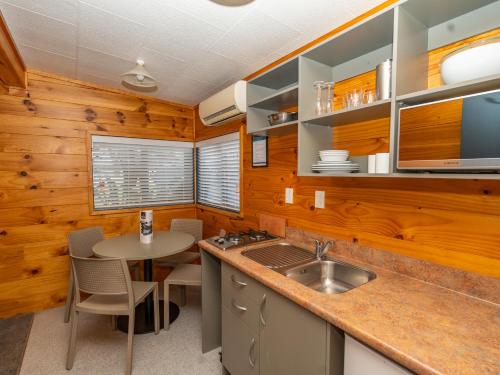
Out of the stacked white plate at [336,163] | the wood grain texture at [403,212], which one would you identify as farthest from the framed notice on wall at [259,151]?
the stacked white plate at [336,163]

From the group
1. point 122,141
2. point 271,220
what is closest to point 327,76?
point 271,220

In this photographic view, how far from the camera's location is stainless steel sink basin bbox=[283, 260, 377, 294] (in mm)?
1437

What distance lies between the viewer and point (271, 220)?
218 centimetres

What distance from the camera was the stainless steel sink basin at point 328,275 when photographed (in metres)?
1.44

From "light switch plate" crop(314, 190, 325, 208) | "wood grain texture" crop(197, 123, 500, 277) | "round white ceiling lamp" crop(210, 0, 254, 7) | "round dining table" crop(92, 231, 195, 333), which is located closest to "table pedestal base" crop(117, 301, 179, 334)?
"round dining table" crop(92, 231, 195, 333)

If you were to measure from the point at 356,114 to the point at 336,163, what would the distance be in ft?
0.90

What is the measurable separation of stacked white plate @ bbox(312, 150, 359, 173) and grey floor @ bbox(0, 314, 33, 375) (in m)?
2.50

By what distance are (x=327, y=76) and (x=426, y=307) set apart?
53.7 inches

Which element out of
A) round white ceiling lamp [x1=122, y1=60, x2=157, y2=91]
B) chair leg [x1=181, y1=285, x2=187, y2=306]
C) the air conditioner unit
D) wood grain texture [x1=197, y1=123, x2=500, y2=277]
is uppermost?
round white ceiling lamp [x1=122, y1=60, x2=157, y2=91]

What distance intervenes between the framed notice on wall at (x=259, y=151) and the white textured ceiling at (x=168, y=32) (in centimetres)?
59

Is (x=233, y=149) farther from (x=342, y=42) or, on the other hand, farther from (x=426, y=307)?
(x=426, y=307)

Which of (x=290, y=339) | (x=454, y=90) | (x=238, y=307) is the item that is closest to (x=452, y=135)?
(x=454, y=90)

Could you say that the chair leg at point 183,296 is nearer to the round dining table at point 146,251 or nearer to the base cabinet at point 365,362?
the round dining table at point 146,251

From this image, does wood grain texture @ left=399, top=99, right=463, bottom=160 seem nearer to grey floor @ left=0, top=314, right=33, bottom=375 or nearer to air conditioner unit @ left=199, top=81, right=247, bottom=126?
air conditioner unit @ left=199, top=81, right=247, bottom=126
